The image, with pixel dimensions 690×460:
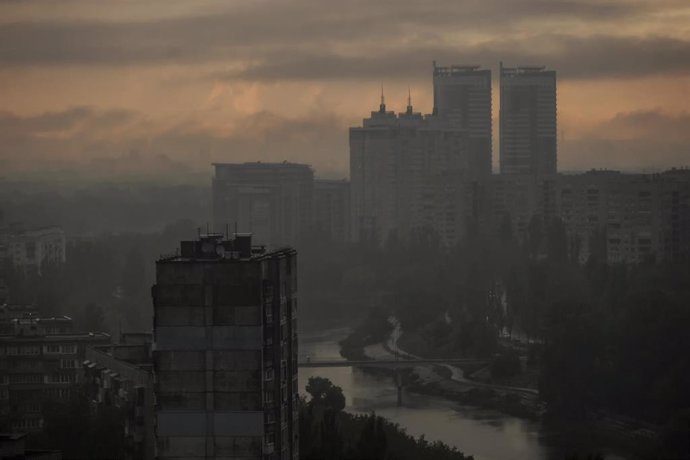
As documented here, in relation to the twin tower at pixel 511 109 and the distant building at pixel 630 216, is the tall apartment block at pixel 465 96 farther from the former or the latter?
the distant building at pixel 630 216

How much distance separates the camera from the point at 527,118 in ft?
170

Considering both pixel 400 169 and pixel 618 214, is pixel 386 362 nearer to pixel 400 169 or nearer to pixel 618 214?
pixel 618 214

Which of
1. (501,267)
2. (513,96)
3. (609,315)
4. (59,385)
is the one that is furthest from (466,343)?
(513,96)

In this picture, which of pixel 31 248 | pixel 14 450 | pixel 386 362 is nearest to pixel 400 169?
pixel 31 248

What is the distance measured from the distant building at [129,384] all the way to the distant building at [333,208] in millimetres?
27595

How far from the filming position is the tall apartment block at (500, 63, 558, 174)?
2021 inches

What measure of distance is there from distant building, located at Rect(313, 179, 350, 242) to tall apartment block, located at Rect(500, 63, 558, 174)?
7.89m

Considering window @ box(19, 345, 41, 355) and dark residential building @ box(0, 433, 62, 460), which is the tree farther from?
dark residential building @ box(0, 433, 62, 460)

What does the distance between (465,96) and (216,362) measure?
44747mm

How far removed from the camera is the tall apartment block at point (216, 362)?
7.82 meters

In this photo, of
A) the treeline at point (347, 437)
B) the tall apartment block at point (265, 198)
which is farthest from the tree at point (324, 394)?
the tall apartment block at point (265, 198)

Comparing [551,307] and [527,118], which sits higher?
[527,118]

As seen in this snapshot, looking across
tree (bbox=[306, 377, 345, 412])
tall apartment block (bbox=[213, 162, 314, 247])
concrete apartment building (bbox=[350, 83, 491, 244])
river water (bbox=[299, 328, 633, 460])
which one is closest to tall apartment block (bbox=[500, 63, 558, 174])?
concrete apartment building (bbox=[350, 83, 491, 244])

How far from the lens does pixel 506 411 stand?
1753 cm
